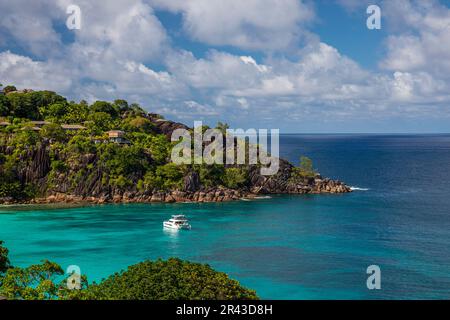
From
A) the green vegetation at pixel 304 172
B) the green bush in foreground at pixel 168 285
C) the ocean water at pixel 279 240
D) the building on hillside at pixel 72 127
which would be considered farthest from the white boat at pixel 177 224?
the building on hillside at pixel 72 127

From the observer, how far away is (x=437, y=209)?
297 ft

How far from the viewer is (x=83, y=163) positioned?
105 meters

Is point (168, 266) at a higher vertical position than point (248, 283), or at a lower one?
higher

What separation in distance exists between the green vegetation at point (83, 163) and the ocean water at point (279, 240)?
9.52 m

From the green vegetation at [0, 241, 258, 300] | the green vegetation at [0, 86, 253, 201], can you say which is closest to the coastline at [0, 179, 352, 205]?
the green vegetation at [0, 86, 253, 201]

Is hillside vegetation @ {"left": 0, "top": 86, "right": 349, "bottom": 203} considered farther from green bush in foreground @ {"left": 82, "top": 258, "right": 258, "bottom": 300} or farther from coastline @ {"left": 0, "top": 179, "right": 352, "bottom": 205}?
green bush in foreground @ {"left": 82, "top": 258, "right": 258, "bottom": 300}

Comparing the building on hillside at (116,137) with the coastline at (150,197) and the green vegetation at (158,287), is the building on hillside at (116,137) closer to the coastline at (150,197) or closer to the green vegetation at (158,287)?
the coastline at (150,197)

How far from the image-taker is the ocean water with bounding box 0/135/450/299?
4892 centimetres

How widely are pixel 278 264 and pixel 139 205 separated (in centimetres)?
4951

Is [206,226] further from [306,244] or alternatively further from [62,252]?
[62,252]

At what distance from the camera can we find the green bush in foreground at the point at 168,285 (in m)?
27.7

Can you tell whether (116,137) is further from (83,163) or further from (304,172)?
(304,172)

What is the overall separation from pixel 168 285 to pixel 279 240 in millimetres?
40997
